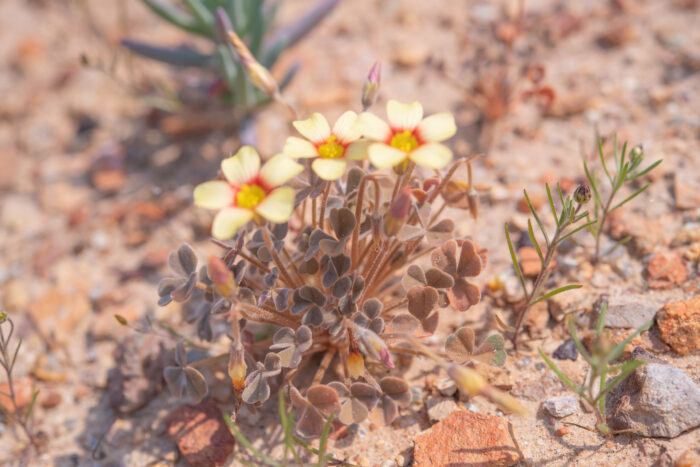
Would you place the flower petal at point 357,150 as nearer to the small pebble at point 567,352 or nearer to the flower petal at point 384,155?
the flower petal at point 384,155

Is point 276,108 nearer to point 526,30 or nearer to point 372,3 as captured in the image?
point 372,3

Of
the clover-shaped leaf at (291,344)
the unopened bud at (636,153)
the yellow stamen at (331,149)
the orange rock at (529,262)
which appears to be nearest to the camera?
the yellow stamen at (331,149)

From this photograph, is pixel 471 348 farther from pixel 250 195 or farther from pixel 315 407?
pixel 250 195

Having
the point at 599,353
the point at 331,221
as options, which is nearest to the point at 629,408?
the point at 599,353

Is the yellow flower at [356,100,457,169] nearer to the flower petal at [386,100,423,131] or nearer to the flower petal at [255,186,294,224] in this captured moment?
the flower petal at [386,100,423,131]

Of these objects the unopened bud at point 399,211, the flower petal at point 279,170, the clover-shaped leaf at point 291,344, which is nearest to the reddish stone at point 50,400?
the clover-shaped leaf at point 291,344

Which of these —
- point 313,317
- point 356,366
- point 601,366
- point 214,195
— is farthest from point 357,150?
point 601,366
